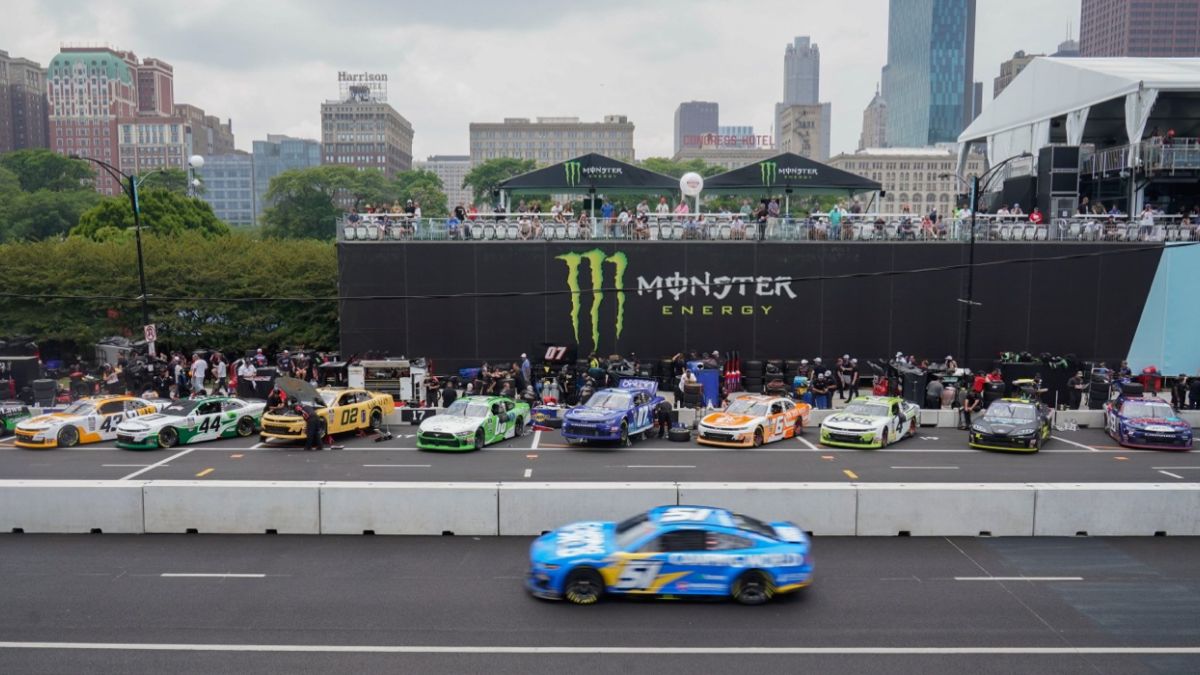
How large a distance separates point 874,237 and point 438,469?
65.0 ft

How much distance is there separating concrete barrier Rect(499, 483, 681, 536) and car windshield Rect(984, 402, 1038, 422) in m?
12.2

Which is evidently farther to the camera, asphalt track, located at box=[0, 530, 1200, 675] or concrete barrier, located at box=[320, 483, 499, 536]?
concrete barrier, located at box=[320, 483, 499, 536]

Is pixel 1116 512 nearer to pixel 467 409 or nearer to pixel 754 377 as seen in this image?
pixel 467 409

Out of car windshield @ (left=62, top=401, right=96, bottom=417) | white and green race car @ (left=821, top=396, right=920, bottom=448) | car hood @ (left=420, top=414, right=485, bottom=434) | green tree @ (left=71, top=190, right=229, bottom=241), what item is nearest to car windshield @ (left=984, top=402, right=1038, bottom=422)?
white and green race car @ (left=821, top=396, right=920, bottom=448)

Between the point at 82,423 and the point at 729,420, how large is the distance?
54.5 ft

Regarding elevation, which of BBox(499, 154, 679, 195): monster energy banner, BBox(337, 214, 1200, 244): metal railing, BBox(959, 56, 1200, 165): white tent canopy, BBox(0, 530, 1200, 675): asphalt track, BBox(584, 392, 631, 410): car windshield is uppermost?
BBox(959, 56, 1200, 165): white tent canopy

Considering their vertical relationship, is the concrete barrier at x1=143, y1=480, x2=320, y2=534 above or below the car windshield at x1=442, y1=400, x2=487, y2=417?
below

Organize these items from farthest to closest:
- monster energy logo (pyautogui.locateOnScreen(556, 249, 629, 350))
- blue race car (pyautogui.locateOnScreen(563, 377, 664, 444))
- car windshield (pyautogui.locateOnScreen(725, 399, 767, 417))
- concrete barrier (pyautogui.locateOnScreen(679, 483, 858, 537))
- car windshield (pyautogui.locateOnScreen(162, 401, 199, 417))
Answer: monster energy logo (pyautogui.locateOnScreen(556, 249, 629, 350)), car windshield (pyautogui.locateOnScreen(725, 399, 767, 417)), car windshield (pyautogui.locateOnScreen(162, 401, 199, 417)), blue race car (pyautogui.locateOnScreen(563, 377, 664, 444)), concrete barrier (pyautogui.locateOnScreen(679, 483, 858, 537))

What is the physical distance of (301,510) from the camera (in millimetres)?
14109

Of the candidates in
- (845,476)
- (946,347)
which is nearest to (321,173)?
(946,347)

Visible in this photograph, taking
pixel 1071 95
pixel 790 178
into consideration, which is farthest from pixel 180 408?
pixel 1071 95

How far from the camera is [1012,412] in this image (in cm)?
2245

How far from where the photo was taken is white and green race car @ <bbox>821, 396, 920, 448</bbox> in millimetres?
22016

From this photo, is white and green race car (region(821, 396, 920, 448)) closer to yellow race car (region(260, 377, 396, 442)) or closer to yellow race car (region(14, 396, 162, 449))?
yellow race car (region(260, 377, 396, 442))
